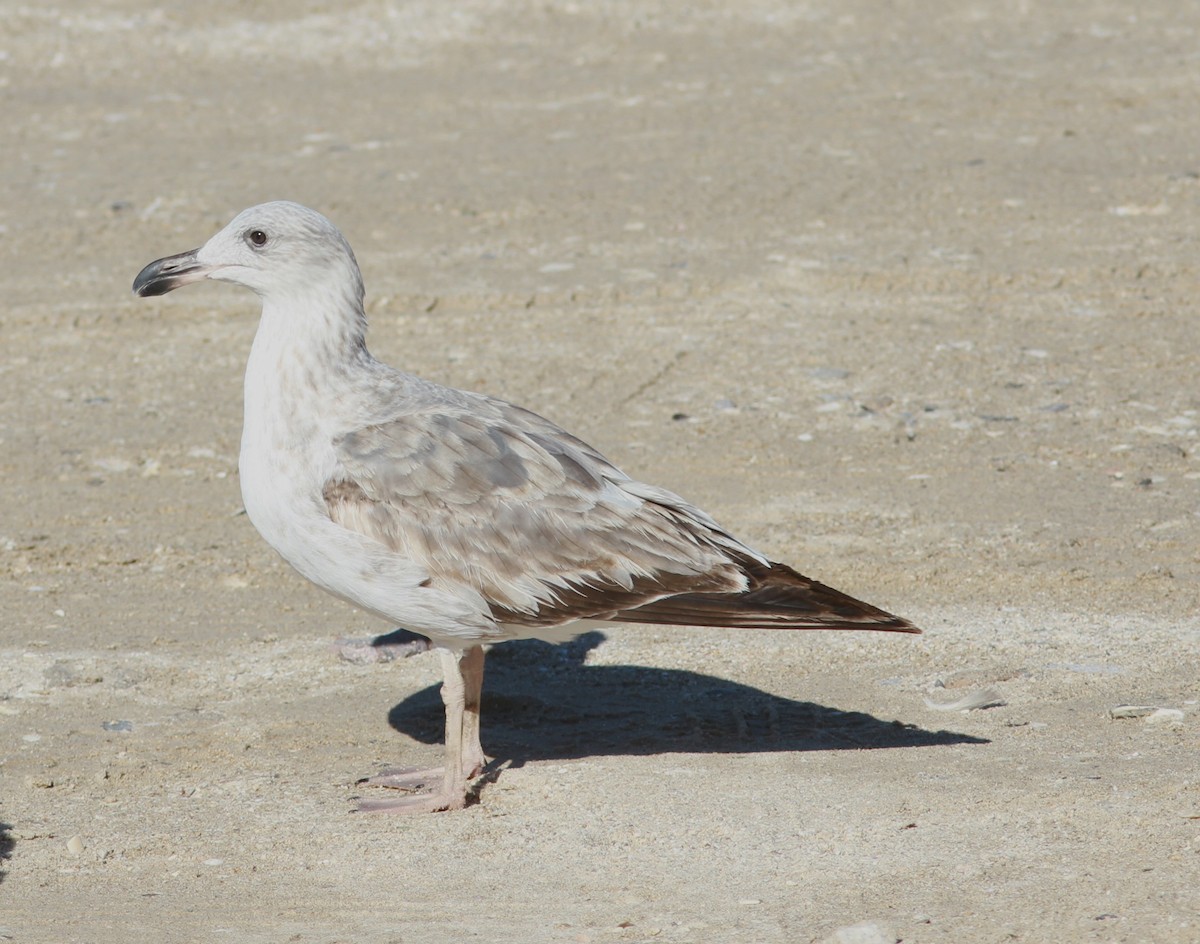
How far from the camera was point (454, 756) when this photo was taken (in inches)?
205

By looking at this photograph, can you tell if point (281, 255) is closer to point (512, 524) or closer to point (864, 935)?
point (512, 524)

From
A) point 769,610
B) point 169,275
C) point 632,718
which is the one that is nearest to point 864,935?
point 769,610

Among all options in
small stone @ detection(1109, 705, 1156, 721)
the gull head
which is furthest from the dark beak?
small stone @ detection(1109, 705, 1156, 721)

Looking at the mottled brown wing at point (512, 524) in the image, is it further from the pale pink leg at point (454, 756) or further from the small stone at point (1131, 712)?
the small stone at point (1131, 712)

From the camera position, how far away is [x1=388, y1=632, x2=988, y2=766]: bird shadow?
559cm

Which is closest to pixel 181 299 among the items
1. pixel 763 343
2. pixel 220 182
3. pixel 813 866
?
pixel 220 182

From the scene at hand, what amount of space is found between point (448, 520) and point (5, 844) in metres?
1.59

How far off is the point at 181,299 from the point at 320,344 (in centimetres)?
505

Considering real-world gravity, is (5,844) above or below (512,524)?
below

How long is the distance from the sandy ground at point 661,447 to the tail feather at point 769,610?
49cm

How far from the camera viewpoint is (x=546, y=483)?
5211 millimetres

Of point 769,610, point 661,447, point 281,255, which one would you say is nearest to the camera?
point 769,610

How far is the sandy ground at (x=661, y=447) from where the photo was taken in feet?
15.4

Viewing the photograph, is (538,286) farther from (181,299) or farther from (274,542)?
(274,542)
